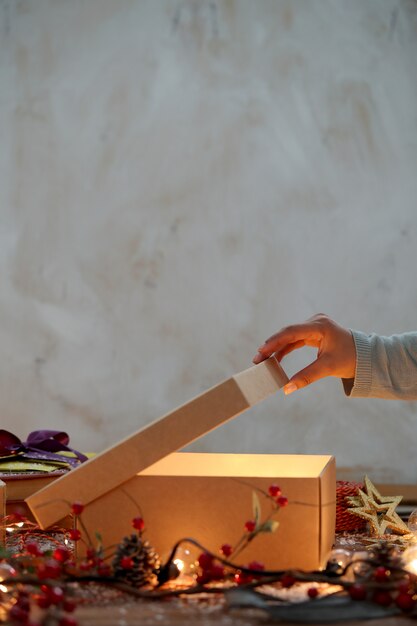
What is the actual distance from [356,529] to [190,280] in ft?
3.53

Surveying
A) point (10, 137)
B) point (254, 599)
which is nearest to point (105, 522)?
point (254, 599)

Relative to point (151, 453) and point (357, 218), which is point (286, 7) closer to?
point (357, 218)

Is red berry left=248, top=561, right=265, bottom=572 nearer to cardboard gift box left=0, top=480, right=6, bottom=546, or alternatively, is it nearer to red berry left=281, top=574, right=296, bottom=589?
red berry left=281, top=574, right=296, bottom=589

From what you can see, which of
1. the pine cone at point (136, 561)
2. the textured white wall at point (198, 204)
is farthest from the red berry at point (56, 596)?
the textured white wall at point (198, 204)

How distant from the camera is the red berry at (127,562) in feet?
2.52

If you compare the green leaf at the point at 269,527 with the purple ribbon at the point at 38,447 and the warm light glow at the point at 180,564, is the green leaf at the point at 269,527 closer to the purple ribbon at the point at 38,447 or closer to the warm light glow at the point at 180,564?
the warm light glow at the point at 180,564

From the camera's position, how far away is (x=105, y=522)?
2.83ft

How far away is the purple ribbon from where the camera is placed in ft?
3.95

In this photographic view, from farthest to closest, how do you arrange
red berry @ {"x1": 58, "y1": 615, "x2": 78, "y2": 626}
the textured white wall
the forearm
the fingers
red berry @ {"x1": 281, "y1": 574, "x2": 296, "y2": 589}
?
the textured white wall < the forearm < the fingers < red berry @ {"x1": 281, "y1": 574, "x2": 296, "y2": 589} < red berry @ {"x1": 58, "y1": 615, "x2": 78, "y2": 626}

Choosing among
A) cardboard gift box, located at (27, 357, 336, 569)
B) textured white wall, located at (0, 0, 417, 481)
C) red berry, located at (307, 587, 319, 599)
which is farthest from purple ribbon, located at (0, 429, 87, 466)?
textured white wall, located at (0, 0, 417, 481)

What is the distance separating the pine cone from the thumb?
0.93 feet

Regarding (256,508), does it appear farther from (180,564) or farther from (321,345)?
(321,345)

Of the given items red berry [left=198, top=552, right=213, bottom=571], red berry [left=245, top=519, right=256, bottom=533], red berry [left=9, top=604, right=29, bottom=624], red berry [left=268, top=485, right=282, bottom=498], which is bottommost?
red berry [left=9, top=604, right=29, bottom=624]

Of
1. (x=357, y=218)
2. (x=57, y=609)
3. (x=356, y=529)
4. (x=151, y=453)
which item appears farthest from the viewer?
(x=357, y=218)
